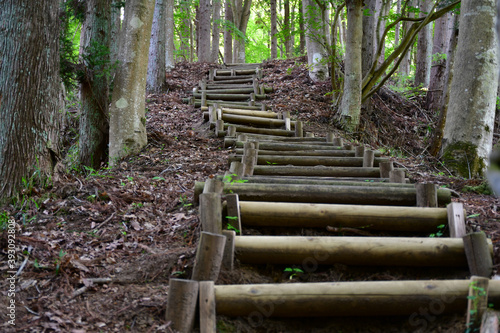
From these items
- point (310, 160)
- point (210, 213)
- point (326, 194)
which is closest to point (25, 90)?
point (210, 213)

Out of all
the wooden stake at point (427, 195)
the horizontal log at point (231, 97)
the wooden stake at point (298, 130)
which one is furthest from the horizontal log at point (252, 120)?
the wooden stake at point (427, 195)

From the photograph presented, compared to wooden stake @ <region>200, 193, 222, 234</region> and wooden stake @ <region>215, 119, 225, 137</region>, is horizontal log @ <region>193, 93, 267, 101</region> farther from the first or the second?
wooden stake @ <region>200, 193, 222, 234</region>

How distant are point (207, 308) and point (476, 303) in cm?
174

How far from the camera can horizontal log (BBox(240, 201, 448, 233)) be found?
3506mm

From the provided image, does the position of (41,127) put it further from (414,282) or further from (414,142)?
(414,142)

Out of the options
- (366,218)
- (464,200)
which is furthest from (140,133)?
(464,200)

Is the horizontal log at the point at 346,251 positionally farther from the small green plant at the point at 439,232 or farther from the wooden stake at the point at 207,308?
the wooden stake at the point at 207,308

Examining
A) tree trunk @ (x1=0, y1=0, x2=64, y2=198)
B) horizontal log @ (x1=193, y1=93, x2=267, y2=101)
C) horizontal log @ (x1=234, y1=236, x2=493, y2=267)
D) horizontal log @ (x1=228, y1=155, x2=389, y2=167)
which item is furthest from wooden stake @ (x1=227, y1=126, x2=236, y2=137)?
horizontal log @ (x1=234, y1=236, x2=493, y2=267)

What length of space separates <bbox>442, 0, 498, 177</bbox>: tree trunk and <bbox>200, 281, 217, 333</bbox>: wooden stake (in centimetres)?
506

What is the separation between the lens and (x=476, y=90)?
600 cm

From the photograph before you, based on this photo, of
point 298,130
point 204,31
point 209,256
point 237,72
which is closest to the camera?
point 209,256

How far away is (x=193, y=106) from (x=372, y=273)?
328 inches

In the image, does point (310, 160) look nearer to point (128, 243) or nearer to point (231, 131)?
point (231, 131)

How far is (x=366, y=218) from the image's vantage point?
11.6 feet
